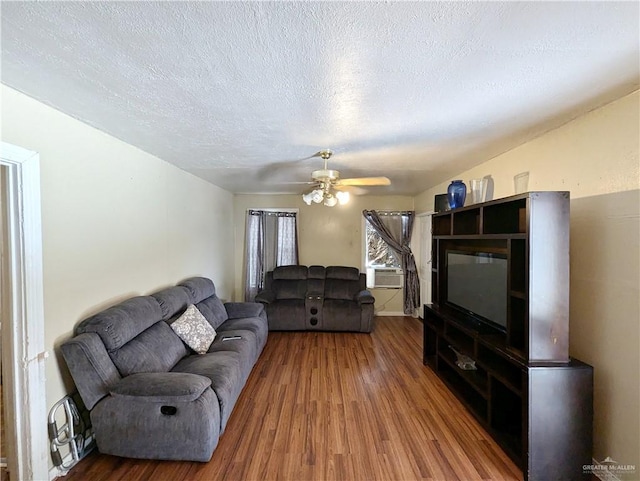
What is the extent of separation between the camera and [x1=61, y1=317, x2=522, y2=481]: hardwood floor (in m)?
1.85

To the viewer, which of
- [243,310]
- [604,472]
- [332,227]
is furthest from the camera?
[332,227]

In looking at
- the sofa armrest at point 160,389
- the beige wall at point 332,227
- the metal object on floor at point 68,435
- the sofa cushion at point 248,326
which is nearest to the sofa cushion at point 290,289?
the beige wall at point 332,227

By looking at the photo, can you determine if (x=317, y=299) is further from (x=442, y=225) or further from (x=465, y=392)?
(x=465, y=392)

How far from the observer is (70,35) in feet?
3.78

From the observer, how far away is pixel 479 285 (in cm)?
256

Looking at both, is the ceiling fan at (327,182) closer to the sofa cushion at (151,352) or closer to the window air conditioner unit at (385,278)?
the sofa cushion at (151,352)

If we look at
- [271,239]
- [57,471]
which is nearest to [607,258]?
[57,471]

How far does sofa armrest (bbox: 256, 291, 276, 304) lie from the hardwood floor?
1312 millimetres

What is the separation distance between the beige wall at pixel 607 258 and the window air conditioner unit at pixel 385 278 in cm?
359

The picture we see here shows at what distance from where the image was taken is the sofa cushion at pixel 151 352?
208 cm

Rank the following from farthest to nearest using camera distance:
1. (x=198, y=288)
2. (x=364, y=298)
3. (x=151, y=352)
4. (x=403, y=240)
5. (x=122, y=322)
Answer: (x=403, y=240)
(x=364, y=298)
(x=198, y=288)
(x=151, y=352)
(x=122, y=322)

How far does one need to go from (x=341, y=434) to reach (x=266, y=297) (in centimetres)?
279

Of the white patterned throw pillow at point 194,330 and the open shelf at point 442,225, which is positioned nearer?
the white patterned throw pillow at point 194,330

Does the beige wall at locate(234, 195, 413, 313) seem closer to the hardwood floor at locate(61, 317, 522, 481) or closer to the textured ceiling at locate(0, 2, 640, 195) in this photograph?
the hardwood floor at locate(61, 317, 522, 481)
